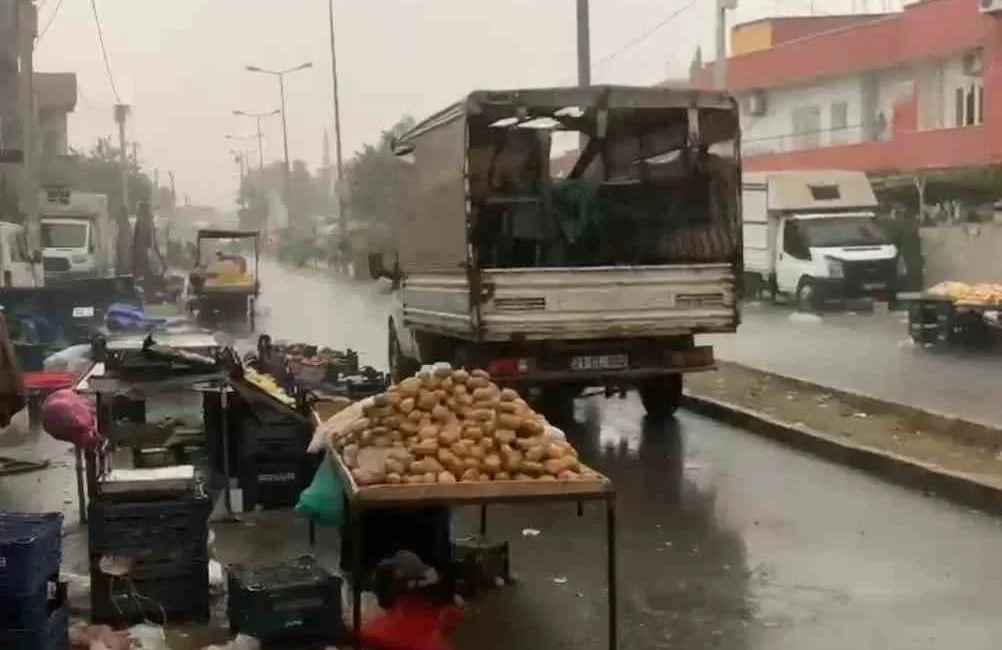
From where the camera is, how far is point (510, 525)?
947 cm

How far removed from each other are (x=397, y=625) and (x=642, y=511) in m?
3.40

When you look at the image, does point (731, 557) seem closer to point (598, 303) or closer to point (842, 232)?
point (598, 303)

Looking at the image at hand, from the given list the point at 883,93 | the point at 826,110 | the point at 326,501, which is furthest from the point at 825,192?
the point at 326,501

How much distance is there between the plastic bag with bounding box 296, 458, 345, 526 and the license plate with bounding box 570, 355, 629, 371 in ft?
18.2

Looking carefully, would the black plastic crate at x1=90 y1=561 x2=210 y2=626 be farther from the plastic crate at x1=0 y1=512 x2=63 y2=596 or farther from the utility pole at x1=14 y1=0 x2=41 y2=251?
the utility pole at x1=14 y1=0 x2=41 y2=251

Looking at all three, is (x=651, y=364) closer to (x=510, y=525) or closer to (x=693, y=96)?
(x=693, y=96)

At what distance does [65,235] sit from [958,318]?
24294 mm

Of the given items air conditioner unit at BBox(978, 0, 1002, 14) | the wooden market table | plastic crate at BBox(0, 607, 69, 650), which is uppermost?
air conditioner unit at BBox(978, 0, 1002, 14)

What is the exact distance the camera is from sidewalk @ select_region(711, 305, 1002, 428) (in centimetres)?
1527

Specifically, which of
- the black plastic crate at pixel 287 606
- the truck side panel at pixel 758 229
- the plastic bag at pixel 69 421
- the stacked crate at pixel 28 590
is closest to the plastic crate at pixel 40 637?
the stacked crate at pixel 28 590

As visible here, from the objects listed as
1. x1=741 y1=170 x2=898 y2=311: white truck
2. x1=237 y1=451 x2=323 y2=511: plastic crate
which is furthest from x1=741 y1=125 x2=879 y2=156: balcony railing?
x1=237 y1=451 x2=323 y2=511: plastic crate

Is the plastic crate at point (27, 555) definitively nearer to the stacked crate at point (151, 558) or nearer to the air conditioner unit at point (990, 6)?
the stacked crate at point (151, 558)

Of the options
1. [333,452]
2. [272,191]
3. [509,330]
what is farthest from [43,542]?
[272,191]

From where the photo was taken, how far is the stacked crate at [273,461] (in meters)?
9.63
